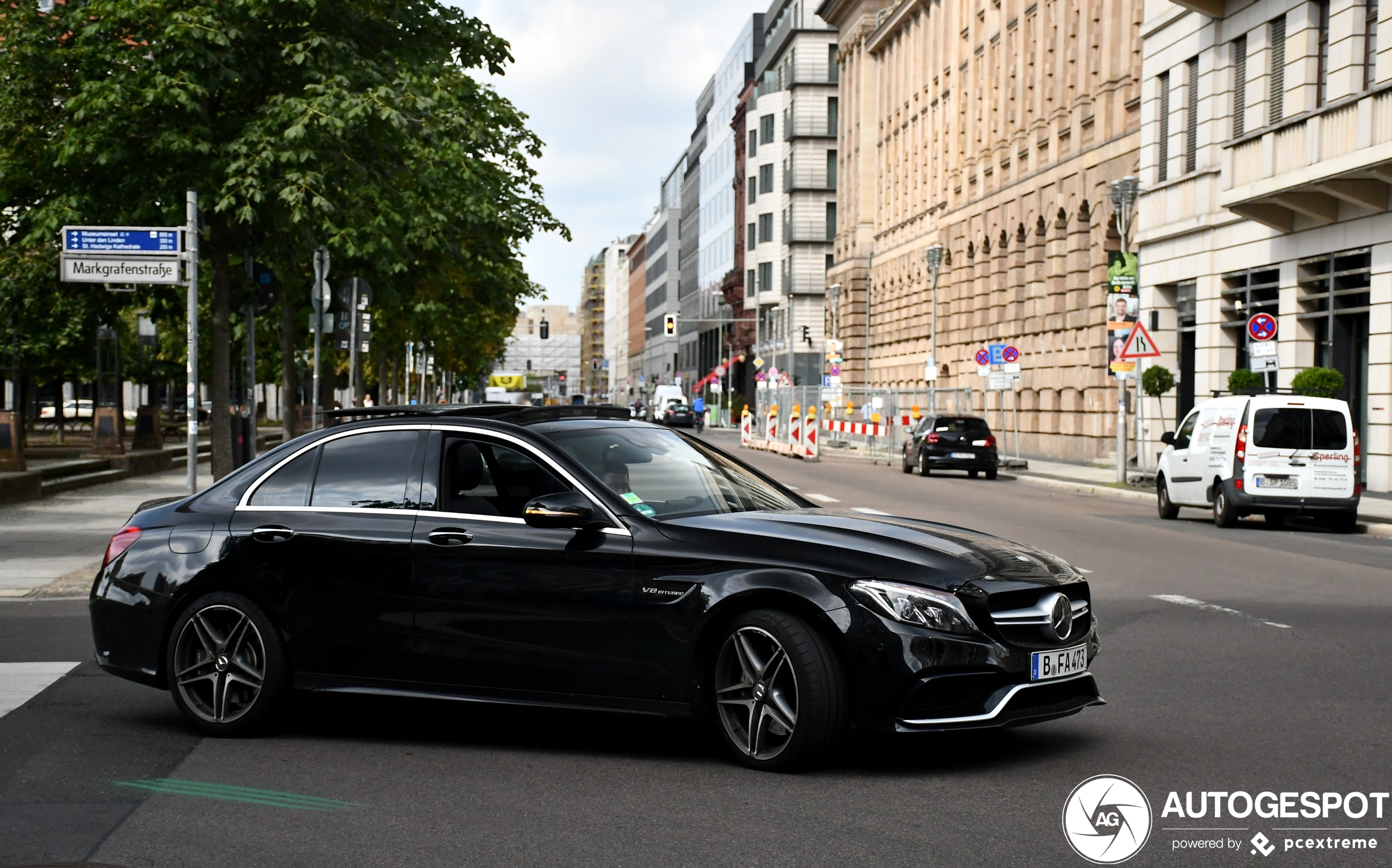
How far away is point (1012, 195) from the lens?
2334 inches

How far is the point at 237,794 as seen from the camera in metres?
6.73

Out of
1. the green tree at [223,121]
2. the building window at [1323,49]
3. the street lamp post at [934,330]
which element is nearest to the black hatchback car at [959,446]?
the street lamp post at [934,330]

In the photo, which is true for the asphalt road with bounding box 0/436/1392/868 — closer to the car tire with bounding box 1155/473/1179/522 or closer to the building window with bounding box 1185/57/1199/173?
the car tire with bounding box 1155/473/1179/522

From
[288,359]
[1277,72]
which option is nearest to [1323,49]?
[1277,72]

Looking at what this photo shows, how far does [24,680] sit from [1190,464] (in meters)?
19.0

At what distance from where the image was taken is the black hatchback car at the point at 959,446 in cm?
4088

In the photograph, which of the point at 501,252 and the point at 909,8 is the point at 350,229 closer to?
the point at 501,252

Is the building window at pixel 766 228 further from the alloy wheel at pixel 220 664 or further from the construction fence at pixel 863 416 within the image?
the alloy wheel at pixel 220 664

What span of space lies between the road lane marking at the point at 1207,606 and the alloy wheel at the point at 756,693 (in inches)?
240

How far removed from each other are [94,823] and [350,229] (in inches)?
607

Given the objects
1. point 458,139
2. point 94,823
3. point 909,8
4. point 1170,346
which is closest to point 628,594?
point 94,823

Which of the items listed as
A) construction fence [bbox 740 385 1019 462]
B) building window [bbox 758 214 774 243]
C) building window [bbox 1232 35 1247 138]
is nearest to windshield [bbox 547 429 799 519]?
building window [bbox 1232 35 1247 138]

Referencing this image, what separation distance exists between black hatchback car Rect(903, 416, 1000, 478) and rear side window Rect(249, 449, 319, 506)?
33.4 m

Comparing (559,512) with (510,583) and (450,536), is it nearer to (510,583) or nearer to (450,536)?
(510,583)
